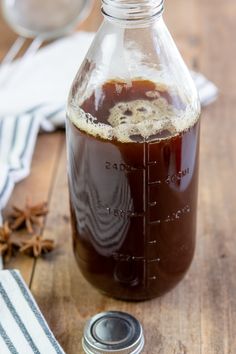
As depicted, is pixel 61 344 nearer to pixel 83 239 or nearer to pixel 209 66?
pixel 83 239

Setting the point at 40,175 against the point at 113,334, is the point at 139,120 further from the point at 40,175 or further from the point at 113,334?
the point at 40,175

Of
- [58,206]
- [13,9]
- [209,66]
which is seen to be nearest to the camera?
[58,206]

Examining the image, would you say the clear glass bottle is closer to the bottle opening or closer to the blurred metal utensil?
the bottle opening

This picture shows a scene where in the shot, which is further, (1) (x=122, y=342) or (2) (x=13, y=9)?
(2) (x=13, y=9)

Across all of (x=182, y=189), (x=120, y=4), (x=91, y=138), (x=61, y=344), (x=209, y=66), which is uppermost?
(x=120, y=4)

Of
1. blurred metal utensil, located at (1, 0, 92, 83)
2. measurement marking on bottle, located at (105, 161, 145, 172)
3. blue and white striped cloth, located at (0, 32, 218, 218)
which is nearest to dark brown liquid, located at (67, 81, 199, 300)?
measurement marking on bottle, located at (105, 161, 145, 172)

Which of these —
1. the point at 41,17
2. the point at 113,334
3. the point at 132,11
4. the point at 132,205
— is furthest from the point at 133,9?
the point at 41,17

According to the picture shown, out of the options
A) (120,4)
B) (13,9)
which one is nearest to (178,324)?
(120,4)

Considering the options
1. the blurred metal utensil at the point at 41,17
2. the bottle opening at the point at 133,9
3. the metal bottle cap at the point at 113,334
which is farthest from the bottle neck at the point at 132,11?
the blurred metal utensil at the point at 41,17
